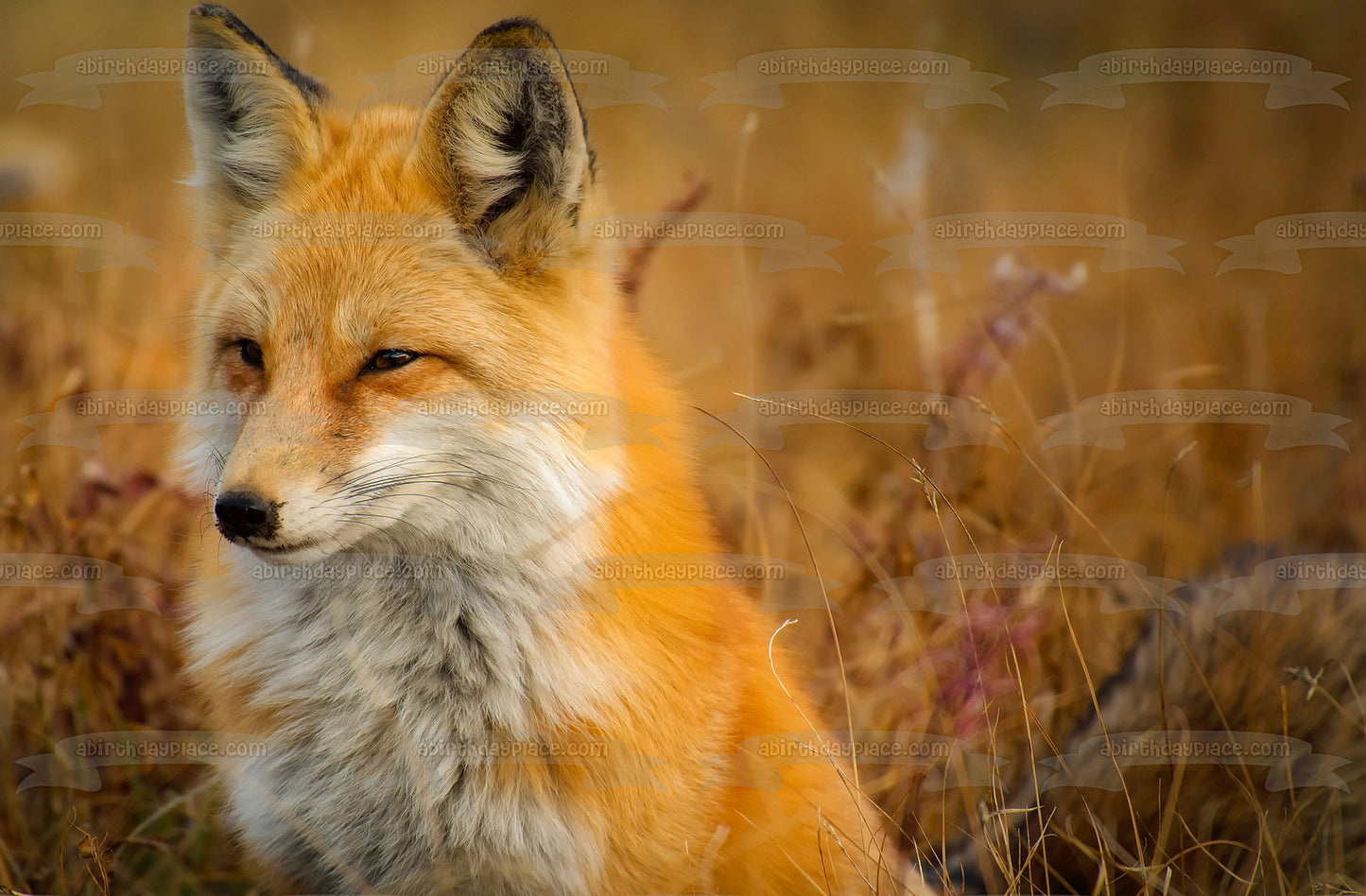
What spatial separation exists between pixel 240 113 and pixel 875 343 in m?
3.40

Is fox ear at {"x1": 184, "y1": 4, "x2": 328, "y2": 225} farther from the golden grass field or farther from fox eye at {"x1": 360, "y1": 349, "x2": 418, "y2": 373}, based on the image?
fox eye at {"x1": 360, "y1": 349, "x2": 418, "y2": 373}

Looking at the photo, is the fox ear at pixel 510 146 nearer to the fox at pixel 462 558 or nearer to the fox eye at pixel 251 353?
the fox at pixel 462 558

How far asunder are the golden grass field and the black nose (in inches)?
26.8

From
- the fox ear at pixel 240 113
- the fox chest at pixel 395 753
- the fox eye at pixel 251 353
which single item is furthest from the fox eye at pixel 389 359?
the fox ear at pixel 240 113

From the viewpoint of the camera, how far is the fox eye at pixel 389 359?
2.10m

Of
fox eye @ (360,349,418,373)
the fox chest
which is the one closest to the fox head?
fox eye @ (360,349,418,373)

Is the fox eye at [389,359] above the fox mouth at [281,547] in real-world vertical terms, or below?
above

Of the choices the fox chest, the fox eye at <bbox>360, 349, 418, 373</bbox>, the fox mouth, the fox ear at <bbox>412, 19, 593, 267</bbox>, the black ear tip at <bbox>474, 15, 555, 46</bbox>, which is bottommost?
the fox chest

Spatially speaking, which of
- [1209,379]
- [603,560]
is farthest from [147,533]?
[1209,379]

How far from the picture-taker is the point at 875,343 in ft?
16.3

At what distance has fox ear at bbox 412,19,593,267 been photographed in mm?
2043

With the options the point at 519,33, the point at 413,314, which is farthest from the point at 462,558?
the point at 519,33

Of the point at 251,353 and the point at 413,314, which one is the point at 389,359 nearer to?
the point at 413,314

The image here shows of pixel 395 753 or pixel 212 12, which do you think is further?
pixel 212 12
